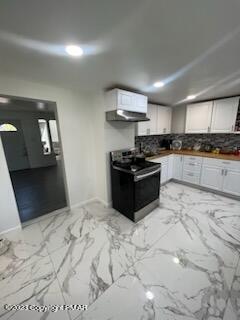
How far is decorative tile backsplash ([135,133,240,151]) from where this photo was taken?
3.54 m

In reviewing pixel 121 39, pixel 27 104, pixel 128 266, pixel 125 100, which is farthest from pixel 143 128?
pixel 27 104

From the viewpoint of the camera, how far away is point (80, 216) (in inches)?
106

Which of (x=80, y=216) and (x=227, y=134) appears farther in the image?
(x=227, y=134)

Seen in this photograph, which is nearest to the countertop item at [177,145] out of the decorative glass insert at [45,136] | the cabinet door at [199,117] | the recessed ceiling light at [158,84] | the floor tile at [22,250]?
the cabinet door at [199,117]

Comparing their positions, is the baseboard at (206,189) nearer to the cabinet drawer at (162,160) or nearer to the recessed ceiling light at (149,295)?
the cabinet drawer at (162,160)

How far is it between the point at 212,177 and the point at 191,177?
485mm

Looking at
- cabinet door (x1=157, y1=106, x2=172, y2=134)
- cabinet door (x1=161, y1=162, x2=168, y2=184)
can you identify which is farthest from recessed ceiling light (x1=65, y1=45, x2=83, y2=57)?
cabinet door (x1=161, y1=162, x2=168, y2=184)

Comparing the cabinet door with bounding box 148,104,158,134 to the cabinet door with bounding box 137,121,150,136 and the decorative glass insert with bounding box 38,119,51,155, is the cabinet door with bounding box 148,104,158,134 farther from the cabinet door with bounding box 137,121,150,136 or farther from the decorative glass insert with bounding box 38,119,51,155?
the decorative glass insert with bounding box 38,119,51,155

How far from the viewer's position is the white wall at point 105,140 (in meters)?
2.64

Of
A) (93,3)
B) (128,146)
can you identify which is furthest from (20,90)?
(128,146)

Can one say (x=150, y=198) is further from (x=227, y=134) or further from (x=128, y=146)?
(x=227, y=134)

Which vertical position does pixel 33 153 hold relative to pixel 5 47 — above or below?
below

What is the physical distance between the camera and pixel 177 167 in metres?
3.97

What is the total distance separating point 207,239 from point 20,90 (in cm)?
350
